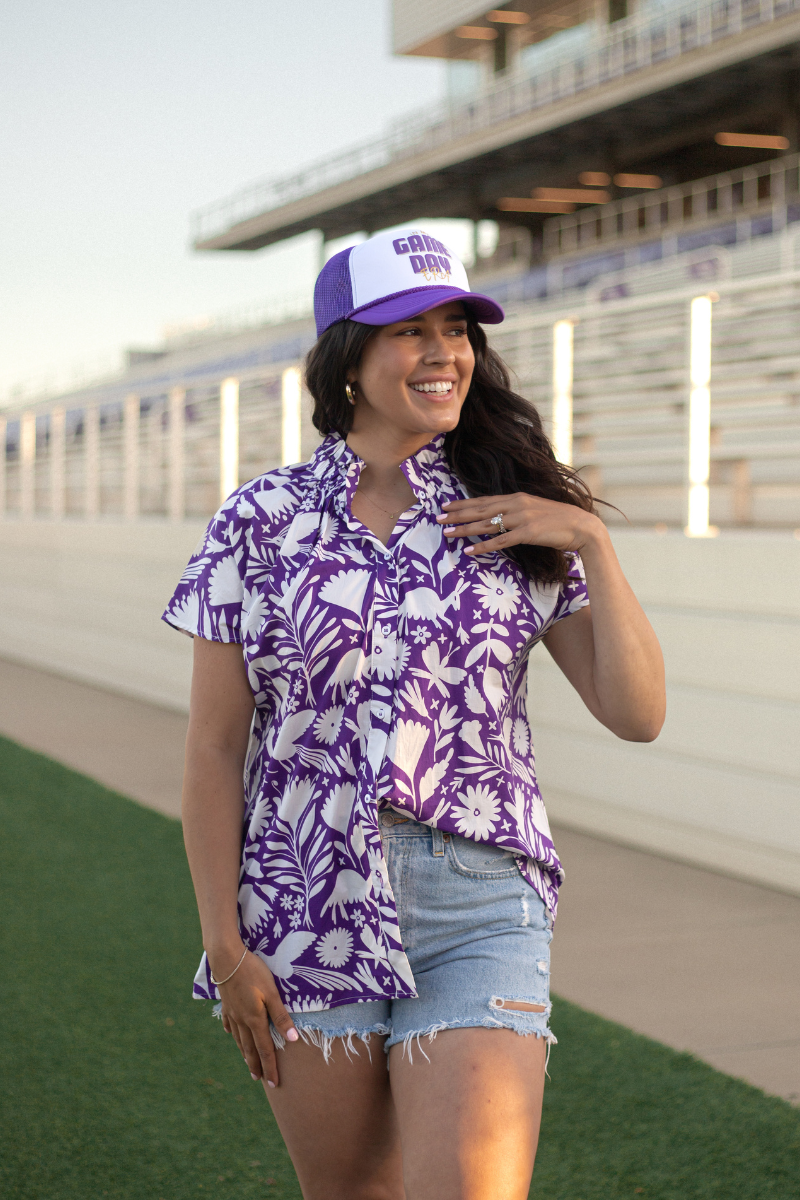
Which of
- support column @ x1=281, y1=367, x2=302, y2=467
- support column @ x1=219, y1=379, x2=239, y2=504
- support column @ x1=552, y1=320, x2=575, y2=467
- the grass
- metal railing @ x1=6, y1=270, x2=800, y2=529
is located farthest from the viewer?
support column @ x1=219, y1=379, x2=239, y2=504

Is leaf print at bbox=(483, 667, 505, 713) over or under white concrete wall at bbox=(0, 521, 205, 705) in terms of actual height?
over

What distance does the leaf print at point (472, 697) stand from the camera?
6.77ft

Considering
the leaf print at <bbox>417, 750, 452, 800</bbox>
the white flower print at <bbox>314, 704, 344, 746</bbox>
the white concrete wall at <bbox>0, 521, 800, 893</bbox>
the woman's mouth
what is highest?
the woman's mouth

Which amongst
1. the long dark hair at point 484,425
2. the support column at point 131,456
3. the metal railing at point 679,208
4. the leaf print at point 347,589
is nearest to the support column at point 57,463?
the support column at point 131,456

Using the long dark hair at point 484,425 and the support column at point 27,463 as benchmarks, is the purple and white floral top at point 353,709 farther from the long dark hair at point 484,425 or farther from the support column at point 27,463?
the support column at point 27,463

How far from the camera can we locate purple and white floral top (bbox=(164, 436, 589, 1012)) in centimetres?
202

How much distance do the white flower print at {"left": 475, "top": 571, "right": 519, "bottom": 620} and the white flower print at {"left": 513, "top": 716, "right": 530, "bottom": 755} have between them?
0.64ft

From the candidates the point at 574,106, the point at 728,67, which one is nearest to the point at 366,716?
the point at 728,67

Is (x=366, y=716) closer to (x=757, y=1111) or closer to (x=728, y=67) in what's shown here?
(x=757, y=1111)

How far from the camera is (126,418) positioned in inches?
504

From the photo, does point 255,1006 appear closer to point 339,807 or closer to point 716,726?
point 339,807

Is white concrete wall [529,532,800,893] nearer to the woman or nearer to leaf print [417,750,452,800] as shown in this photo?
the woman

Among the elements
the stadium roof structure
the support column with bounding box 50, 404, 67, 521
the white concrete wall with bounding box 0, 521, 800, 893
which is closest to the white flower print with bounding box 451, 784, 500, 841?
the white concrete wall with bounding box 0, 521, 800, 893

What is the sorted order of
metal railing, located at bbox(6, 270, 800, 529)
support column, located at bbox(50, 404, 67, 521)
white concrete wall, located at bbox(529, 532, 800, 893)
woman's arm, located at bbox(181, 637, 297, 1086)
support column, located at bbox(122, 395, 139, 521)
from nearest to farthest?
1. woman's arm, located at bbox(181, 637, 297, 1086)
2. white concrete wall, located at bbox(529, 532, 800, 893)
3. metal railing, located at bbox(6, 270, 800, 529)
4. support column, located at bbox(122, 395, 139, 521)
5. support column, located at bbox(50, 404, 67, 521)
